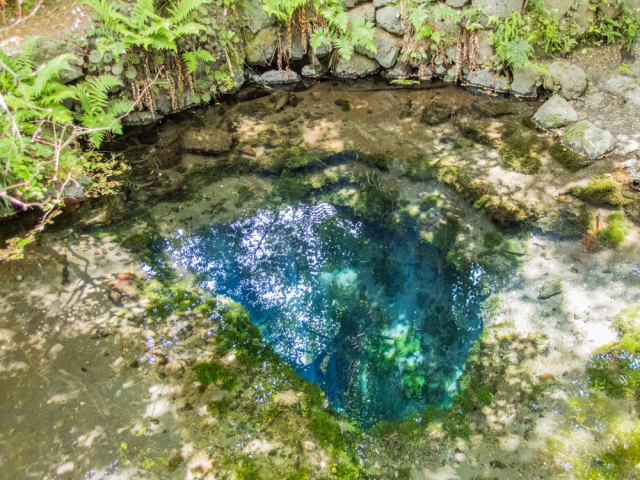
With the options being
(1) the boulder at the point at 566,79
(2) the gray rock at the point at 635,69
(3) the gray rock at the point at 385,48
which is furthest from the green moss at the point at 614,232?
(3) the gray rock at the point at 385,48

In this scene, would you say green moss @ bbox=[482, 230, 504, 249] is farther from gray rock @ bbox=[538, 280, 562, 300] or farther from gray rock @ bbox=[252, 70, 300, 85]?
gray rock @ bbox=[252, 70, 300, 85]

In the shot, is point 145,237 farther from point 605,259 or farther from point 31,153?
point 605,259

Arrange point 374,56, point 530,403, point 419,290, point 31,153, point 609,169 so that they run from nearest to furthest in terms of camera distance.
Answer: point 530,403 < point 419,290 < point 31,153 < point 609,169 < point 374,56

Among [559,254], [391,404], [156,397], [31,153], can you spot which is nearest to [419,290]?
[391,404]

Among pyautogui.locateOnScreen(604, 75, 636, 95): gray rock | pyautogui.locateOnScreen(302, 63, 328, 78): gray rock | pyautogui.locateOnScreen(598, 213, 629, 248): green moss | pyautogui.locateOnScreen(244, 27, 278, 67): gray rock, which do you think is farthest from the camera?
pyautogui.locateOnScreen(302, 63, 328, 78): gray rock

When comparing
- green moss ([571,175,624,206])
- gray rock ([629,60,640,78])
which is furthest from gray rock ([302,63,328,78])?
gray rock ([629,60,640,78])

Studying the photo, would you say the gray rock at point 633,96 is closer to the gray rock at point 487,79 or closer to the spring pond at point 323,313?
the spring pond at point 323,313
